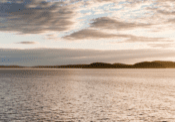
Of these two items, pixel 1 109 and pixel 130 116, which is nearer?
pixel 130 116

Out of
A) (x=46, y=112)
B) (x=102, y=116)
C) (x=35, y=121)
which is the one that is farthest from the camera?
(x=46, y=112)

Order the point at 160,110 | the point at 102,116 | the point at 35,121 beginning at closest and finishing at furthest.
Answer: the point at 35,121 → the point at 102,116 → the point at 160,110

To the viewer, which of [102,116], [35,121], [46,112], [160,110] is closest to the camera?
[35,121]

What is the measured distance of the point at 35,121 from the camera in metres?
34.2

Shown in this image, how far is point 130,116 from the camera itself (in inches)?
1495

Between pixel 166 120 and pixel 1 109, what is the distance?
31284mm

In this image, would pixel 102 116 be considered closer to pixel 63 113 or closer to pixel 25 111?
pixel 63 113

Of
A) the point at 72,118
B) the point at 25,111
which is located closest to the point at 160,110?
the point at 72,118

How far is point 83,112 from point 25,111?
37.6 feet

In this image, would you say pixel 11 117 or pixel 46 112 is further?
pixel 46 112

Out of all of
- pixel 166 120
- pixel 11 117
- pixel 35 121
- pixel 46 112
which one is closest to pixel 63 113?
pixel 46 112

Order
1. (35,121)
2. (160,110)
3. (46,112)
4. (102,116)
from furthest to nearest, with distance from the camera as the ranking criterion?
(160,110)
(46,112)
(102,116)
(35,121)

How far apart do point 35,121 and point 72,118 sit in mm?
6311

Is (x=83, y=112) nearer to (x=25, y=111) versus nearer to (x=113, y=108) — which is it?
(x=113, y=108)
